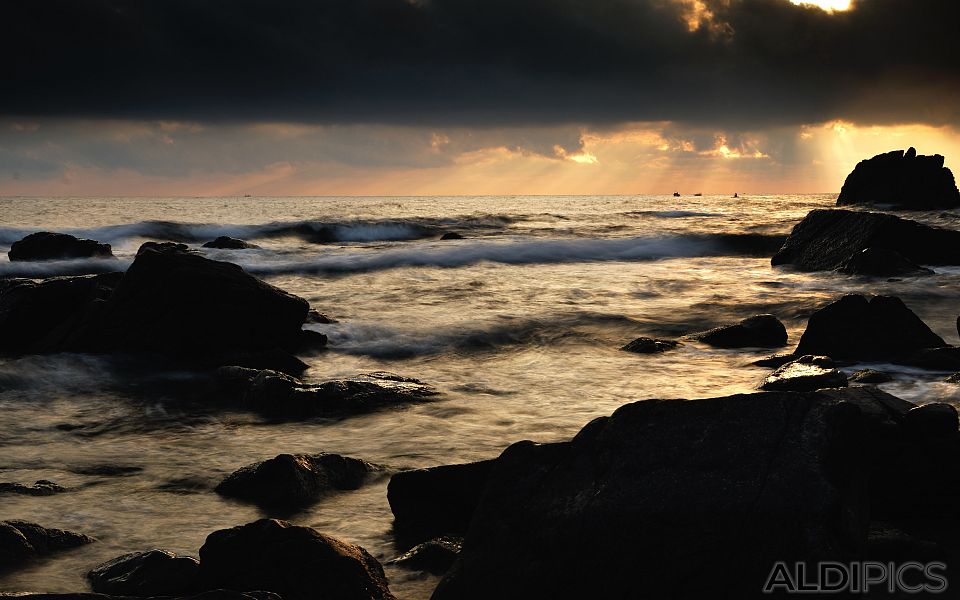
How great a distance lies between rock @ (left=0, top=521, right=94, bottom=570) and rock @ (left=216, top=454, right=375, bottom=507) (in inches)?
40.5

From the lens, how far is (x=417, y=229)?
151 ft

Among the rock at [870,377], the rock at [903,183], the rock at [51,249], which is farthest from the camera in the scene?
the rock at [903,183]

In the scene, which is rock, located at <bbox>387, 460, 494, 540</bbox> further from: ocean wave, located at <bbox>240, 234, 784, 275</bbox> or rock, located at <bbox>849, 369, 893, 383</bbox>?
ocean wave, located at <bbox>240, 234, 784, 275</bbox>

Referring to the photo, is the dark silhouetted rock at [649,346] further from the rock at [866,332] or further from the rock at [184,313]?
the rock at [184,313]

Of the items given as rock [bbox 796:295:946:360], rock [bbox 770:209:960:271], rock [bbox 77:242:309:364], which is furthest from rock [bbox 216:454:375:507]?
rock [bbox 770:209:960:271]

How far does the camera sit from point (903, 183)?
2351 inches

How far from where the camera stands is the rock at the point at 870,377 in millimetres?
8289

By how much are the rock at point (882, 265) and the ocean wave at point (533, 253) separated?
34.9ft

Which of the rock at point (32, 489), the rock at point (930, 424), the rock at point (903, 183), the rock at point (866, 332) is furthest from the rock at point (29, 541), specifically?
the rock at point (903, 183)

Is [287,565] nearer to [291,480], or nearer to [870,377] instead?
[291,480]

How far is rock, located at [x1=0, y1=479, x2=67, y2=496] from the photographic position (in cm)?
589

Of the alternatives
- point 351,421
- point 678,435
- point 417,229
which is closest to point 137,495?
point 351,421

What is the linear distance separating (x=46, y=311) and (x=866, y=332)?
1003 centimetres

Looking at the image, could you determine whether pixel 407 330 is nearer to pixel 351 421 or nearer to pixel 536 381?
pixel 536 381
